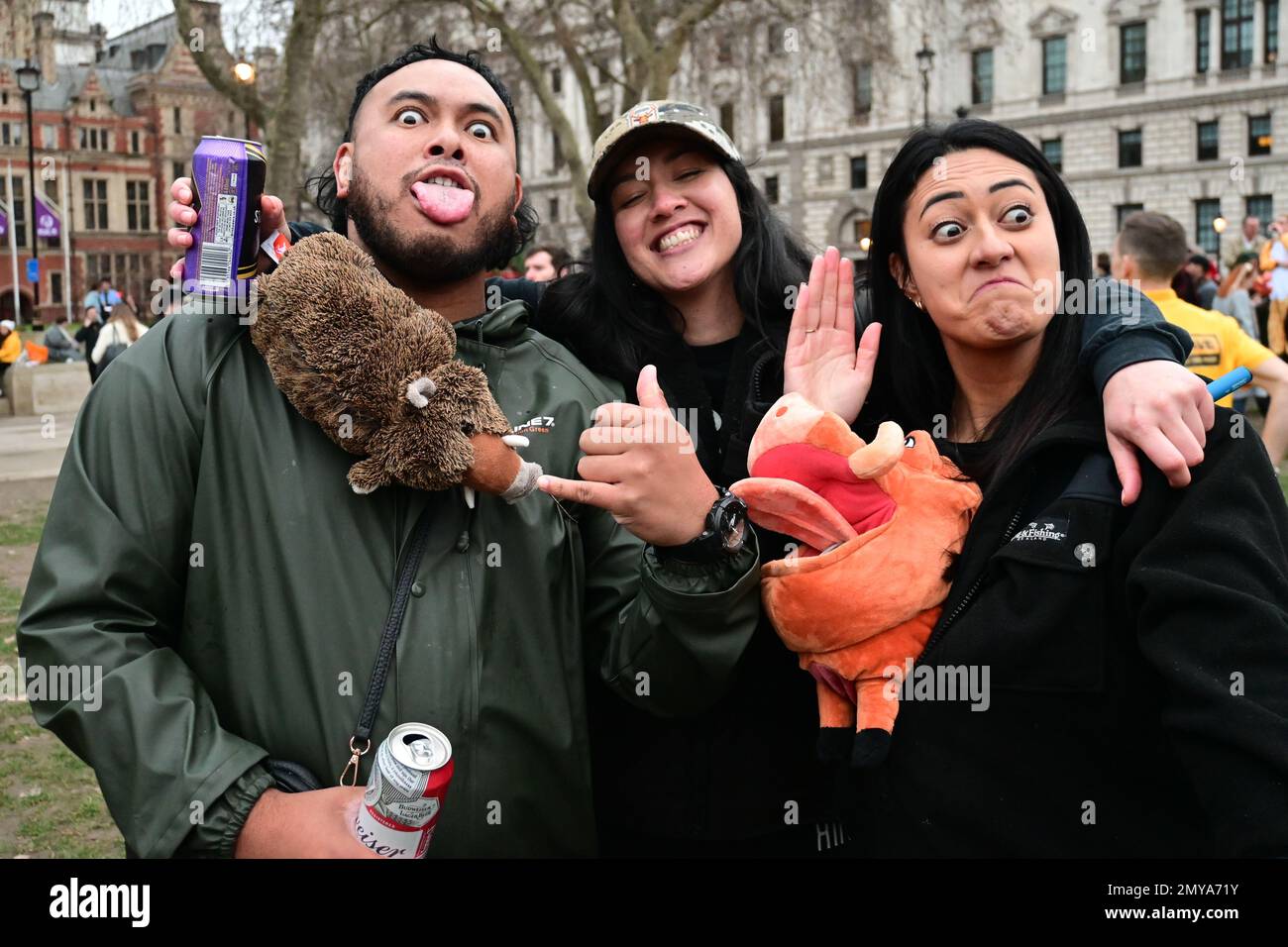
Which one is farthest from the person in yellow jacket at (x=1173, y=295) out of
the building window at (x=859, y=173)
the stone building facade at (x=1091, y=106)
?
the building window at (x=859, y=173)

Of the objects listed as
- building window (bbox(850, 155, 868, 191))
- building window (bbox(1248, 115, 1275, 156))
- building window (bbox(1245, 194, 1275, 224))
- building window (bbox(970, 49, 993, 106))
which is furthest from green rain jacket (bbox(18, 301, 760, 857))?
building window (bbox(850, 155, 868, 191))

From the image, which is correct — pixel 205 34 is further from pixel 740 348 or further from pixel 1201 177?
pixel 1201 177

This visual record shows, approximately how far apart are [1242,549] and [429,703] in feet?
4.70

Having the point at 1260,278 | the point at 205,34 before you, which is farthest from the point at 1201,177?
the point at 205,34

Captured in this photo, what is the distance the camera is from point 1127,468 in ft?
6.72

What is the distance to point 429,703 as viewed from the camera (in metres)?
2.20

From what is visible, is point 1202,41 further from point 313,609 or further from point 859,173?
point 313,609

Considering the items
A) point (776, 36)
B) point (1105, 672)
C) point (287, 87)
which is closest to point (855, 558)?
point (1105, 672)

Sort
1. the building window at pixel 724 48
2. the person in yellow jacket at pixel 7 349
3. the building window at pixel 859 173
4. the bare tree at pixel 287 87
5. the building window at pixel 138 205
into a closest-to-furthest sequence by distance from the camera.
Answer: the bare tree at pixel 287 87, the person in yellow jacket at pixel 7 349, the building window at pixel 724 48, the building window at pixel 859 173, the building window at pixel 138 205

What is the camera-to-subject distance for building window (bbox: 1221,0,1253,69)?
40906 mm

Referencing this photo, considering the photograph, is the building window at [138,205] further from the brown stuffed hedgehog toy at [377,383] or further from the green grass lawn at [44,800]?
the brown stuffed hedgehog toy at [377,383]

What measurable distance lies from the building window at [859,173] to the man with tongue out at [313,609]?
168ft

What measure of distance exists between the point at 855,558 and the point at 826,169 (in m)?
52.6

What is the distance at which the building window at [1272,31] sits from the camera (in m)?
40.1
